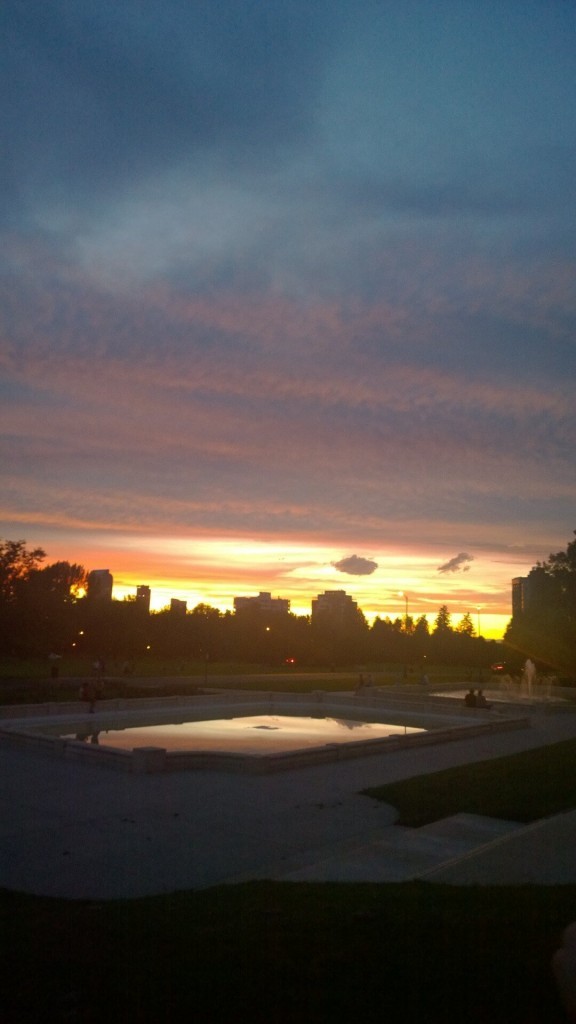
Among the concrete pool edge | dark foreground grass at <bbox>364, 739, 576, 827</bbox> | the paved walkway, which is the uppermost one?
the concrete pool edge

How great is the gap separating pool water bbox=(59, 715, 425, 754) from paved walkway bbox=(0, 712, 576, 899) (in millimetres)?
3844

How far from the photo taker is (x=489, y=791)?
46.4 ft

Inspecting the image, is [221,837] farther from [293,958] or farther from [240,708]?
[240,708]

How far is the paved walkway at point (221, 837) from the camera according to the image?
8867mm

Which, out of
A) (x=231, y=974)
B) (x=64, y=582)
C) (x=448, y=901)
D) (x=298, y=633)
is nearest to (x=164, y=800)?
(x=448, y=901)

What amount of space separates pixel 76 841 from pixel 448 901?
18.8 ft

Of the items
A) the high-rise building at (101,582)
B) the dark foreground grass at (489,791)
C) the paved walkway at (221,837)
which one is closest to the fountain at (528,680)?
the dark foreground grass at (489,791)

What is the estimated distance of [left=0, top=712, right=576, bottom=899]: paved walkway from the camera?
887 cm

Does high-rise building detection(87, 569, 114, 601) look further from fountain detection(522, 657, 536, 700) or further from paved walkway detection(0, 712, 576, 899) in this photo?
paved walkway detection(0, 712, 576, 899)

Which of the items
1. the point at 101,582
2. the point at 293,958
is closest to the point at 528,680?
the point at 293,958

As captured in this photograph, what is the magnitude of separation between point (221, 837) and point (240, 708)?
804 inches

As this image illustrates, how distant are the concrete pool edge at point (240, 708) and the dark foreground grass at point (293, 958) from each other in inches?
341

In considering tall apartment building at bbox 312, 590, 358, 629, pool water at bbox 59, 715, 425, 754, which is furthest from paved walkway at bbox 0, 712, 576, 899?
tall apartment building at bbox 312, 590, 358, 629

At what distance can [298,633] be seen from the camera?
91.0m
